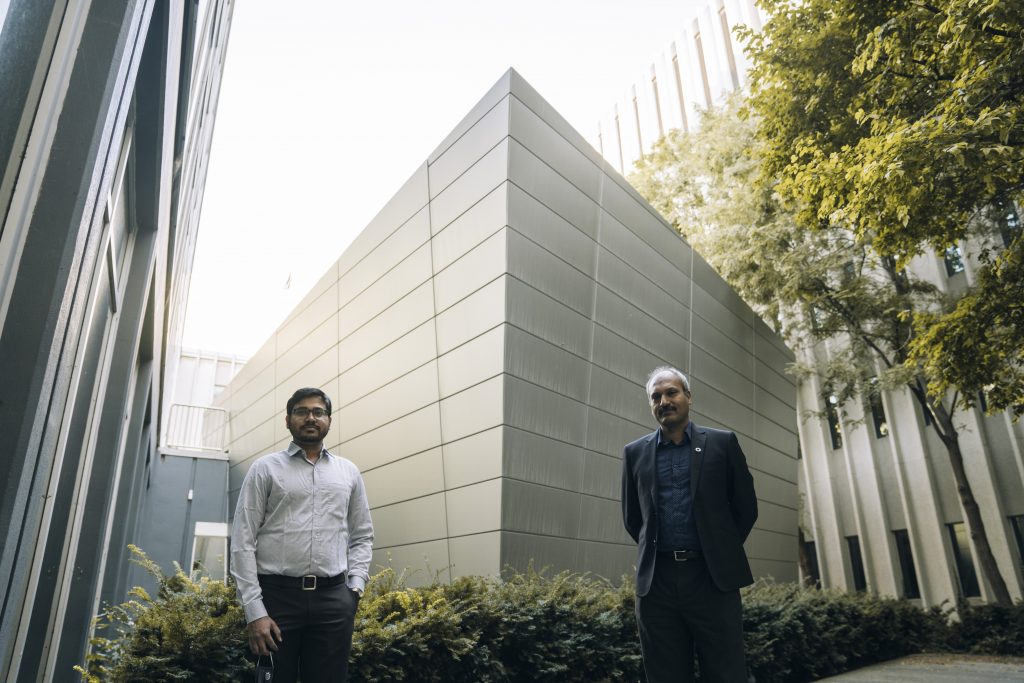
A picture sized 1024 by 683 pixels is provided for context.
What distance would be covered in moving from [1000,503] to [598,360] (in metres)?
15.4

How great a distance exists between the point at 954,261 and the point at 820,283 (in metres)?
7.02

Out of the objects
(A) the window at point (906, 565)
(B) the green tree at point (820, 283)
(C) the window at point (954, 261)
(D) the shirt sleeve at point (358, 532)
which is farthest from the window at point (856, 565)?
(D) the shirt sleeve at point (358, 532)

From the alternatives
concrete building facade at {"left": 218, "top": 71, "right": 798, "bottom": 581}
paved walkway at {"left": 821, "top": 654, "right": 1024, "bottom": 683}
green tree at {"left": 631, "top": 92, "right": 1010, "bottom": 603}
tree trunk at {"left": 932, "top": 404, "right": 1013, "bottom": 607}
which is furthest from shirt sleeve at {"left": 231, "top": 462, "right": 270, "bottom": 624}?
tree trunk at {"left": 932, "top": 404, "right": 1013, "bottom": 607}

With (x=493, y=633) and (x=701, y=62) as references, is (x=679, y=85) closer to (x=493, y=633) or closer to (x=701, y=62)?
(x=701, y=62)

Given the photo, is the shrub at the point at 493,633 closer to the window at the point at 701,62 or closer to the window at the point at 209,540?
the window at the point at 209,540

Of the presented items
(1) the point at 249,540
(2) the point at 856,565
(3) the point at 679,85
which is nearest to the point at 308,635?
(1) the point at 249,540

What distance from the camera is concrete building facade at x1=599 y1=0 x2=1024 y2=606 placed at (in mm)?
18516

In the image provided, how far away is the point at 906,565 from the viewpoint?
20.9m

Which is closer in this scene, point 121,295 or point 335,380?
point 121,295

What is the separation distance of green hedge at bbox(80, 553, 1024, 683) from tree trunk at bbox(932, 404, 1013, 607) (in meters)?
7.89

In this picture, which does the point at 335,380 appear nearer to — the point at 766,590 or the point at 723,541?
the point at 766,590

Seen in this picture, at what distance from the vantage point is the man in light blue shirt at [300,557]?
3.03 meters

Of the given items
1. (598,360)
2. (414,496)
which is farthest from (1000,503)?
(414,496)

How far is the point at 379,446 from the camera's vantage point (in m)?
10.5
